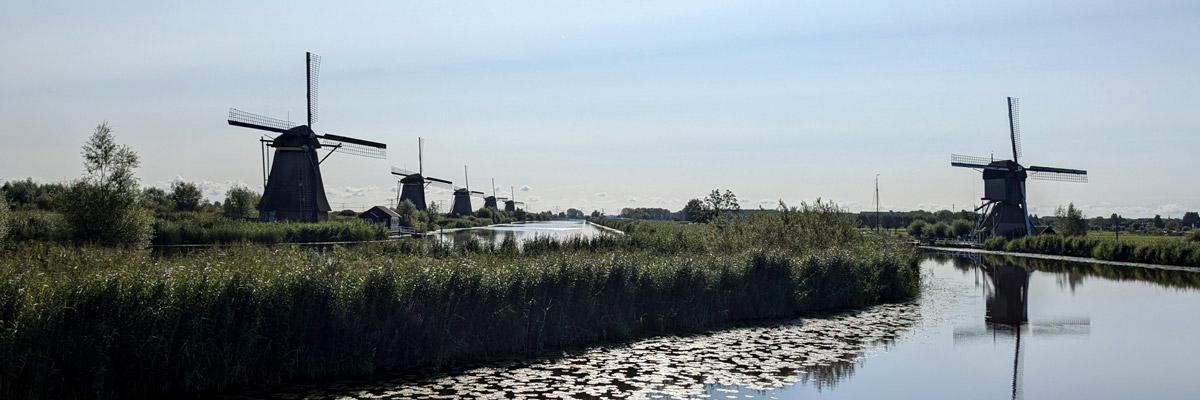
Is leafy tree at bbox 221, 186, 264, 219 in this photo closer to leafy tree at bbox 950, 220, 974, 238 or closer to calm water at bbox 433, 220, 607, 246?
calm water at bbox 433, 220, 607, 246

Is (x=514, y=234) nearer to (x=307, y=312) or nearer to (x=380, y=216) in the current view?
(x=380, y=216)

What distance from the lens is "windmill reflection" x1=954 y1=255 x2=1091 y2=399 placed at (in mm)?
12891

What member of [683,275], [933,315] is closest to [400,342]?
[683,275]

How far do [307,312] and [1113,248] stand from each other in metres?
39.9

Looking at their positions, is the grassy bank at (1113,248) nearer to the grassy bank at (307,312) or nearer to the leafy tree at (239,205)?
the grassy bank at (307,312)

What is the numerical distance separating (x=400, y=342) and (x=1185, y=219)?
114312 mm

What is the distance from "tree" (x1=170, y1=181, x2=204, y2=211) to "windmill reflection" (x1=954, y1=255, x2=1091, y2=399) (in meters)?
59.7

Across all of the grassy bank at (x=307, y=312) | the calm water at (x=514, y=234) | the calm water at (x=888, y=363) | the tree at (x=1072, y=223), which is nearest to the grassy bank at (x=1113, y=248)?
the tree at (x=1072, y=223)

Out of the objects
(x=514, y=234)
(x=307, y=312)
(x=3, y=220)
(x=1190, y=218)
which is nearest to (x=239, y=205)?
(x=514, y=234)

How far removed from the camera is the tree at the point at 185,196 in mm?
61594

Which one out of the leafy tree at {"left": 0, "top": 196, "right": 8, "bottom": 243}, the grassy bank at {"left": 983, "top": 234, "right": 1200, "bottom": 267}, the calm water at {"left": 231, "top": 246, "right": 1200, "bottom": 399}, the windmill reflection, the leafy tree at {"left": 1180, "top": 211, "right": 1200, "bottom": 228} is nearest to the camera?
the calm water at {"left": 231, "top": 246, "right": 1200, "bottom": 399}

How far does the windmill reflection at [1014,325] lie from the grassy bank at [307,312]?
13.3 ft

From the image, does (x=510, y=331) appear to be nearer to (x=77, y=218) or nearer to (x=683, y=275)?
(x=683, y=275)

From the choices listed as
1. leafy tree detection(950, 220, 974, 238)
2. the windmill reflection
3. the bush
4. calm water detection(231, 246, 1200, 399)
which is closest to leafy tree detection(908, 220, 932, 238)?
leafy tree detection(950, 220, 974, 238)
